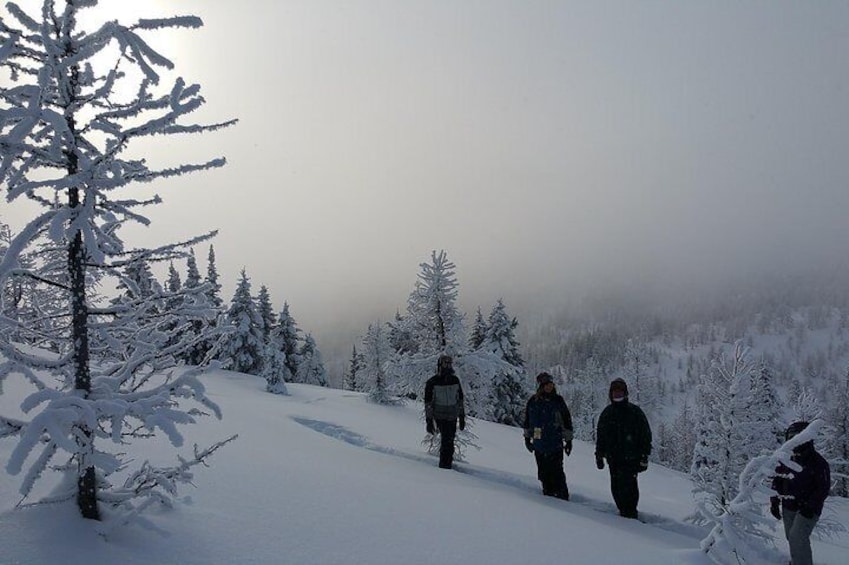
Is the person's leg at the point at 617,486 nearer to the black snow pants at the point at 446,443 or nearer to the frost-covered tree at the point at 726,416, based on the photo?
the black snow pants at the point at 446,443

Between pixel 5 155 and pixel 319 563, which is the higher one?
pixel 5 155

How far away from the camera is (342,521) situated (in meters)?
5.50

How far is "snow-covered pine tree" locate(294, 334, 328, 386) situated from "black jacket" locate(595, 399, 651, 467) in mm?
59431

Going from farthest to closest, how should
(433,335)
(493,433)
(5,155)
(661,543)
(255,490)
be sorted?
1. (493,433)
2. (433,335)
3. (661,543)
4. (255,490)
5. (5,155)

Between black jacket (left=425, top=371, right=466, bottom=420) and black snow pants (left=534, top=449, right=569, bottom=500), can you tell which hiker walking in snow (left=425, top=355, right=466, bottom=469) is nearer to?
black jacket (left=425, top=371, right=466, bottom=420)

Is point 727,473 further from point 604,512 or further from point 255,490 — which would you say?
point 255,490

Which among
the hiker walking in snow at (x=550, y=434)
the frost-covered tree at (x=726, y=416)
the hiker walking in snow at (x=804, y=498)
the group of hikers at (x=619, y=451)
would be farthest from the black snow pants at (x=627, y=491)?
the frost-covered tree at (x=726, y=416)

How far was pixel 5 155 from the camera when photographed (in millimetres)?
3262

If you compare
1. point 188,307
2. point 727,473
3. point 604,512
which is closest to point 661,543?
point 604,512

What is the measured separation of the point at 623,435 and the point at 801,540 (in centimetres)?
275

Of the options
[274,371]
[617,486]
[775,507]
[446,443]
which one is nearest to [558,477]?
[617,486]

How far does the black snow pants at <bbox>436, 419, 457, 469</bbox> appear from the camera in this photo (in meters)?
11.3

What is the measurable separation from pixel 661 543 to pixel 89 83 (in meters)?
8.33

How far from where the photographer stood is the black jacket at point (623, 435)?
29.5ft
